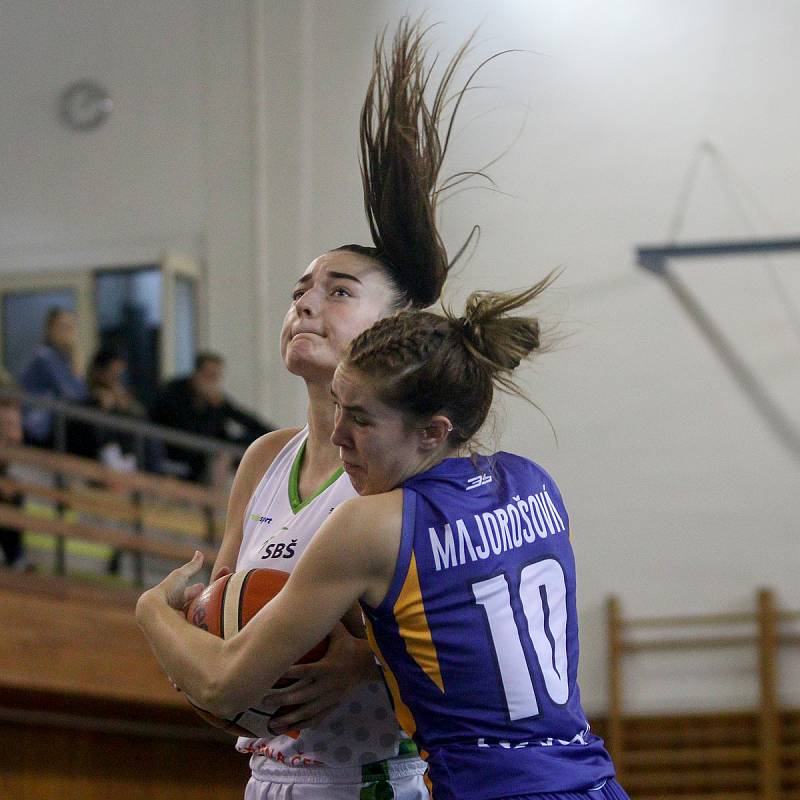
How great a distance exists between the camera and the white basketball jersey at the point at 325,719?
1737mm


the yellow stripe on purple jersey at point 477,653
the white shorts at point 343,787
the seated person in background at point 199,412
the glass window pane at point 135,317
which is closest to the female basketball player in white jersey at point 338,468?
the white shorts at point 343,787

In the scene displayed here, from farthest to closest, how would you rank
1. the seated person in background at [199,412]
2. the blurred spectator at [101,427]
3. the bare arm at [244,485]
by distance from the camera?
the seated person in background at [199,412] < the blurred spectator at [101,427] < the bare arm at [244,485]

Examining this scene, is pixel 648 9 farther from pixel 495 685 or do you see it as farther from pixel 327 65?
pixel 495 685

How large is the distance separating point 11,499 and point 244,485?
310 cm

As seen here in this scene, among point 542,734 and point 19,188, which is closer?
point 542,734

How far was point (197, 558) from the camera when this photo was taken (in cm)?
178

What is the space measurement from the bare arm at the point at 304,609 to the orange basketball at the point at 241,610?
56 millimetres

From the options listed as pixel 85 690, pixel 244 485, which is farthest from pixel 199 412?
pixel 244 485

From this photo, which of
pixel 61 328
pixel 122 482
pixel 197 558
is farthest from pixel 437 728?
pixel 61 328

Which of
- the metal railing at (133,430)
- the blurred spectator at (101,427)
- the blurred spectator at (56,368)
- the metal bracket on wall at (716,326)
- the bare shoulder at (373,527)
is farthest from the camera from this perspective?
the metal bracket on wall at (716,326)

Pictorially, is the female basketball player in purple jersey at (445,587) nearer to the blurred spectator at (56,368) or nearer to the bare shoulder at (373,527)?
the bare shoulder at (373,527)

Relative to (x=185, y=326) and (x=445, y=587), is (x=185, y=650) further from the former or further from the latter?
(x=185, y=326)

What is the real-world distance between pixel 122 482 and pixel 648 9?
152 inches

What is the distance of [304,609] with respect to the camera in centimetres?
145
